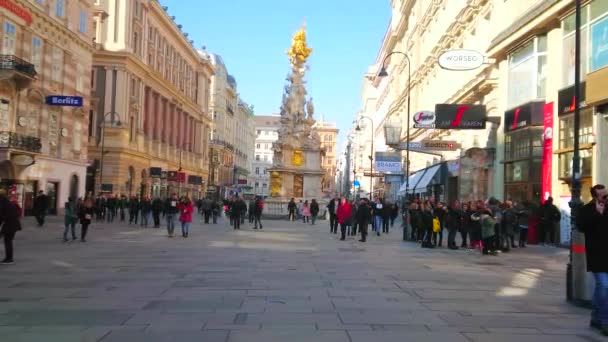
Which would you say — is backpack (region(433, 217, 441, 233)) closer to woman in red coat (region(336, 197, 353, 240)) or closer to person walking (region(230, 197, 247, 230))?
woman in red coat (region(336, 197, 353, 240))

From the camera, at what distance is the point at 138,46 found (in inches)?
2613

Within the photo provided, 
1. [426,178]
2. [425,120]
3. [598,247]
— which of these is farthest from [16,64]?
[598,247]

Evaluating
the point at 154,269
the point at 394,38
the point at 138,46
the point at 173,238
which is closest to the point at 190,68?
the point at 138,46

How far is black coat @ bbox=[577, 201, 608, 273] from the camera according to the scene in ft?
26.4

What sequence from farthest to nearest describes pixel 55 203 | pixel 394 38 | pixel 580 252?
pixel 394 38
pixel 55 203
pixel 580 252

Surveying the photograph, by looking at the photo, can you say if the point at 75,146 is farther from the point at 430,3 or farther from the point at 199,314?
the point at 199,314

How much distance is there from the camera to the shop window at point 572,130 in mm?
21328

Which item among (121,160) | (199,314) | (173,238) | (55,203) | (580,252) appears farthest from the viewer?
(121,160)

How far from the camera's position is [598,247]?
8109mm

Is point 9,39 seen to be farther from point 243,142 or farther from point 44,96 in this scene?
point 243,142

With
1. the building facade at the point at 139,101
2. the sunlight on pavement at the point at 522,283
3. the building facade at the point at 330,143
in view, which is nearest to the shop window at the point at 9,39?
the building facade at the point at 139,101

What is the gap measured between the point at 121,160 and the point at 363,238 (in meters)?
40.7

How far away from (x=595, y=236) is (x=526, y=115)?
1812 centimetres

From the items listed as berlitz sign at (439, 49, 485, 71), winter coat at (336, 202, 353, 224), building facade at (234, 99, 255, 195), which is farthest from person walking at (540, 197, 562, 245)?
building facade at (234, 99, 255, 195)
